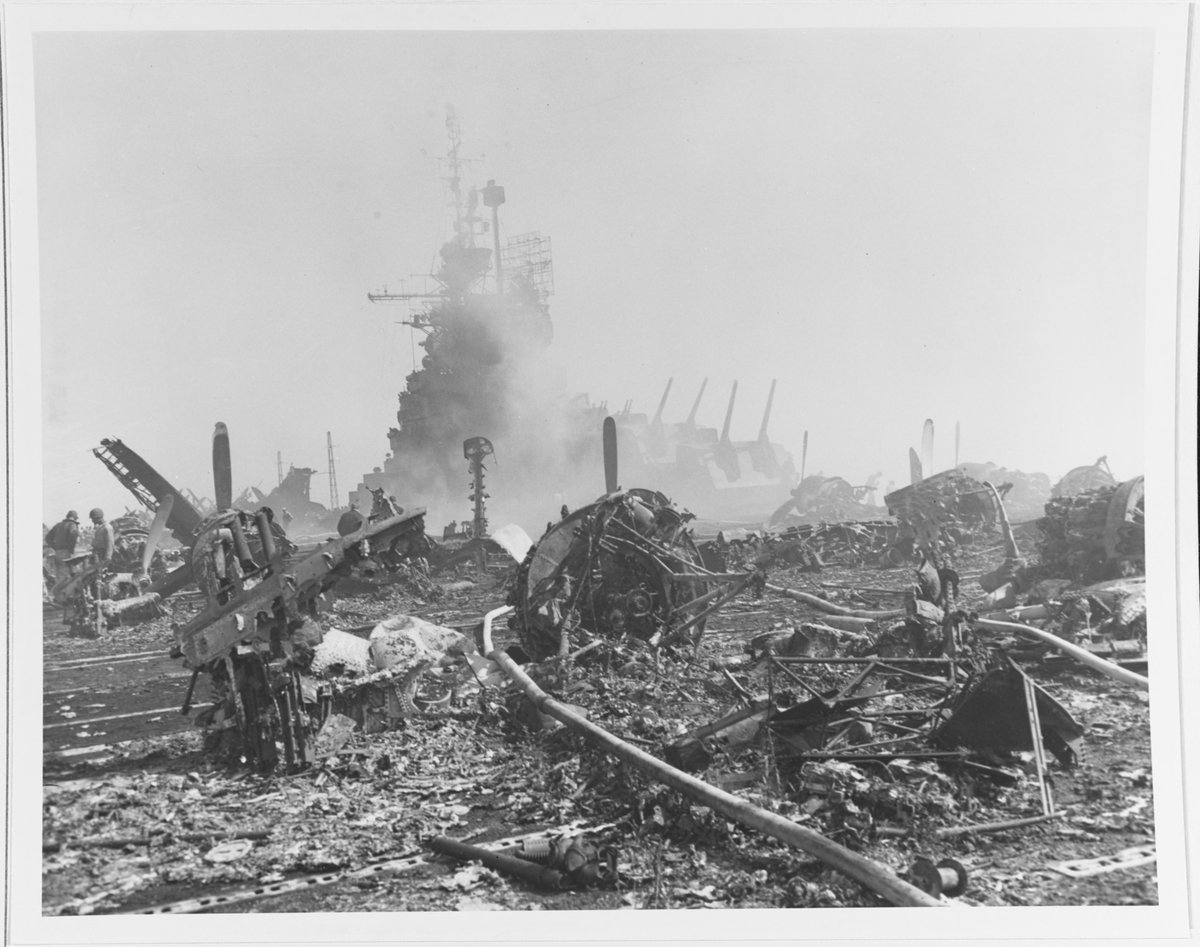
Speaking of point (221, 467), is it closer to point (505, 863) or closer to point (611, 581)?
point (611, 581)

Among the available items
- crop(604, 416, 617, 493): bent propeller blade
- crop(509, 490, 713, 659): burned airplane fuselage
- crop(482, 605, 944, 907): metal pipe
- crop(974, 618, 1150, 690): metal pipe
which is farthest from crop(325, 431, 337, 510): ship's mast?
crop(974, 618, 1150, 690): metal pipe

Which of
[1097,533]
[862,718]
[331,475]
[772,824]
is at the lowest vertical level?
[772,824]

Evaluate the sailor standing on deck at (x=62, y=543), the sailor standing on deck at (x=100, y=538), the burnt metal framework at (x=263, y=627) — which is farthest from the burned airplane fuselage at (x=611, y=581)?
the sailor standing on deck at (x=62, y=543)

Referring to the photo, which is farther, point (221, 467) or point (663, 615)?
point (663, 615)

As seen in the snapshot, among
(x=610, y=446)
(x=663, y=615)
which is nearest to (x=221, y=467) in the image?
(x=610, y=446)

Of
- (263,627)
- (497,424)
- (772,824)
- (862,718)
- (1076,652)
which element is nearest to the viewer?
(772,824)

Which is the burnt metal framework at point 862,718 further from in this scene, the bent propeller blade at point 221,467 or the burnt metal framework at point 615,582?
the bent propeller blade at point 221,467
